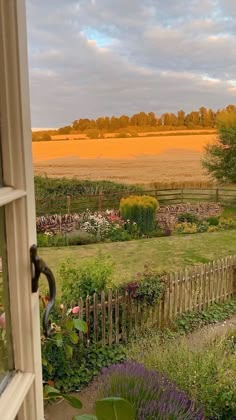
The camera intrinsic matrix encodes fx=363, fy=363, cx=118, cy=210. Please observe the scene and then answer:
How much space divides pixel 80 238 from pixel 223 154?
2918mm

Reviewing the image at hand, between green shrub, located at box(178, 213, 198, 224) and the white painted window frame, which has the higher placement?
the white painted window frame

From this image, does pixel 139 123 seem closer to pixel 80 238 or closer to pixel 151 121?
pixel 151 121

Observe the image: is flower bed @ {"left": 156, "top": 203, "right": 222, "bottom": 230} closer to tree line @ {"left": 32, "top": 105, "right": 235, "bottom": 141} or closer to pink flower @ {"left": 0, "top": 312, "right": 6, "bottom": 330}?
tree line @ {"left": 32, "top": 105, "right": 235, "bottom": 141}

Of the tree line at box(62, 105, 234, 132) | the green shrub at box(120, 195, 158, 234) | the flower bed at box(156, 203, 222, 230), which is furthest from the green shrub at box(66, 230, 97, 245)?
the tree line at box(62, 105, 234, 132)

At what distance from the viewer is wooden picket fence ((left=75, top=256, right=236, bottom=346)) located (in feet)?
9.48

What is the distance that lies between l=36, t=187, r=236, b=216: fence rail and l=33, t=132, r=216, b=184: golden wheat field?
217 mm

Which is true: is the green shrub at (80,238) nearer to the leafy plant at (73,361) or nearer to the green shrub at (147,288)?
the green shrub at (147,288)

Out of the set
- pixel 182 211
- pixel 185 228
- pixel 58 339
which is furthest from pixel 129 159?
pixel 58 339

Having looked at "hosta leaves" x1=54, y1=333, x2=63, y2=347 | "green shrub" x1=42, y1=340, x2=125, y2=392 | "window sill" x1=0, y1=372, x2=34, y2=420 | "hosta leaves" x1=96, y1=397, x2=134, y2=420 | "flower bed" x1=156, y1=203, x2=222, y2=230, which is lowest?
"green shrub" x1=42, y1=340, x2=125, y2=392

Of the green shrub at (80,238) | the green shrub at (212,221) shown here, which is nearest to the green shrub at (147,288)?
the green shrub at (80,238)

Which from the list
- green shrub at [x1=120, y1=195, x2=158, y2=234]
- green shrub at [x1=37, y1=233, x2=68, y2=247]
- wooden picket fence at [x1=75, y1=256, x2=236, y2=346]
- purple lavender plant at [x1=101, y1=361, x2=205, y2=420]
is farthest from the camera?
green shrub at [x1=120, y1=195, x2=158, y2=234]

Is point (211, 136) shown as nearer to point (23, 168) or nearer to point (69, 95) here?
point (69, 95)

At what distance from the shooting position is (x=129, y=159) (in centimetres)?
579

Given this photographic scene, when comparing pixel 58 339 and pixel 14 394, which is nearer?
pixel 14 394
